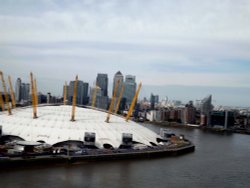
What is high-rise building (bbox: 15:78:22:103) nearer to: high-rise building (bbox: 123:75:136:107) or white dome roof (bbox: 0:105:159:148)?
high-rise building (bbox: 123:75:136:107)

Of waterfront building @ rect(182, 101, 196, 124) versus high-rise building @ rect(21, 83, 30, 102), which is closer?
waterfront building @ rect(182, 101, 196, 124)

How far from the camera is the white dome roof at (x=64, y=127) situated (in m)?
22.8

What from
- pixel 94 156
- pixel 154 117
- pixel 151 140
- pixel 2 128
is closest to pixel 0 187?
pixel 94 156

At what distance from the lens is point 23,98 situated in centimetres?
11400

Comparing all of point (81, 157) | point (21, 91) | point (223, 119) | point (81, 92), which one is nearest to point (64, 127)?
point (81, 157)

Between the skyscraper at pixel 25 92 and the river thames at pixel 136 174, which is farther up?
the skyscraper at pixel 25 92

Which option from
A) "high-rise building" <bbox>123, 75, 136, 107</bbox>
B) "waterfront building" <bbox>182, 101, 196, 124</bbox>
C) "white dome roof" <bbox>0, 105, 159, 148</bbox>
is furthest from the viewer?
"high-rise building" <bbox>123, 75, 136, 107</bbox>

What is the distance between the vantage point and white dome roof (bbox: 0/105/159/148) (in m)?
22.8

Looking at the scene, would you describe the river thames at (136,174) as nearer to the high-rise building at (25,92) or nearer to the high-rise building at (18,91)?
the high-rise building at (18,91)

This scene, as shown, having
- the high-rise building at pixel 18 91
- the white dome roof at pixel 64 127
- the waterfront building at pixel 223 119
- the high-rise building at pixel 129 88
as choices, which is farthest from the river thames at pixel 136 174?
the high-rise building at pixel 129 88

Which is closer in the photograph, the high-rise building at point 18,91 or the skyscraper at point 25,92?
the high-rise building at point 18,91

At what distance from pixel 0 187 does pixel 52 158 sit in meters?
5.57

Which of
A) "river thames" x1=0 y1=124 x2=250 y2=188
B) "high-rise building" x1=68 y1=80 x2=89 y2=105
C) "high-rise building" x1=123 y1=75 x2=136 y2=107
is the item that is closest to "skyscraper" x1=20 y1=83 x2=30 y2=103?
"high-rise building" x1=68 y1=80 x2=89 y2=105

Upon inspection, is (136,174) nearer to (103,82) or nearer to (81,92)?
(103,82)
